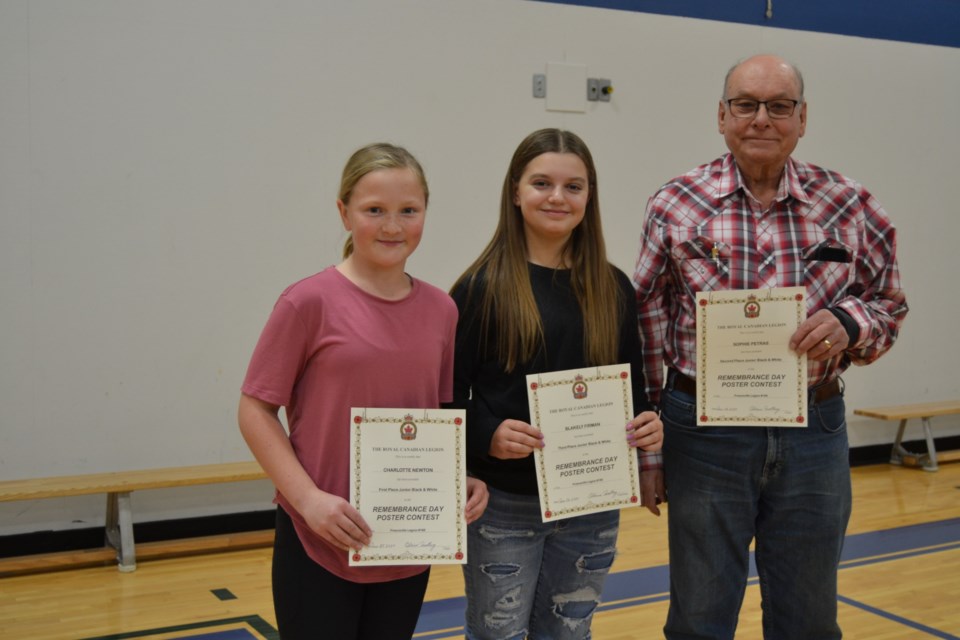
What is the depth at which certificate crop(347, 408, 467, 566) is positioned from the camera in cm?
198

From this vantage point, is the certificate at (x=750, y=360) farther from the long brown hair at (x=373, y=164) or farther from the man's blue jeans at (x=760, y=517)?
the long brown hair at (x=373, y=164)

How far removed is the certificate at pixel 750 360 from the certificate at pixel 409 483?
70cm

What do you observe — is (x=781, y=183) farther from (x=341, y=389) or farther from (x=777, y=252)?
(x=341, y=389)

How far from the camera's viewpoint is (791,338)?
239cm

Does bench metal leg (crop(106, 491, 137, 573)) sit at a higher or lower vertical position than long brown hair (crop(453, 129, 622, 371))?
lower

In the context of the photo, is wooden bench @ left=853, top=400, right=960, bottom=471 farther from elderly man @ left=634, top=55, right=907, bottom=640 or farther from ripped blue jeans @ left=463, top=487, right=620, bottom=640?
ripped blue jeans @ left=463, top=487, right=620, bottom=640

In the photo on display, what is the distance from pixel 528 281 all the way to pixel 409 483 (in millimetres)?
565

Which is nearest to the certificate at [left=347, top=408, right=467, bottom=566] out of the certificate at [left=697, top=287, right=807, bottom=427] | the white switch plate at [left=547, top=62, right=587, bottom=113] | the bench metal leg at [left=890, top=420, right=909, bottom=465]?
the certificate at [left=697, top=287, right=807, bottom=427]

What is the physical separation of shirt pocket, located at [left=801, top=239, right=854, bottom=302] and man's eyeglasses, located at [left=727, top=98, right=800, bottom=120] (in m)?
0.33

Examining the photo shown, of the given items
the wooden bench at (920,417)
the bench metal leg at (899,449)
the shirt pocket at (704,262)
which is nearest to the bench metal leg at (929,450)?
the wooden bench at (920,417)

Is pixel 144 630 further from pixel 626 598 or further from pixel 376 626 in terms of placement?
pixel 376 626

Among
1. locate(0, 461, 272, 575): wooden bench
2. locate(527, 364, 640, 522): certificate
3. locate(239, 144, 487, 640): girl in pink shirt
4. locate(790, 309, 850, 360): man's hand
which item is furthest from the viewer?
locate(0, 461, 272, 575): wooden bench

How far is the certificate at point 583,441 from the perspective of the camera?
223 cm

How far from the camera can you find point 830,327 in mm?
2355
